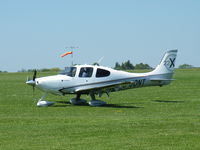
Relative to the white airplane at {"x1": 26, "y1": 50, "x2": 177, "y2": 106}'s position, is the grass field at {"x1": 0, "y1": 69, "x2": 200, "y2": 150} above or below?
below

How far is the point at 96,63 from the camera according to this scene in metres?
19.4

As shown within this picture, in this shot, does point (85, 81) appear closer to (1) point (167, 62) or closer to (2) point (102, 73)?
(2) point (102, 73)

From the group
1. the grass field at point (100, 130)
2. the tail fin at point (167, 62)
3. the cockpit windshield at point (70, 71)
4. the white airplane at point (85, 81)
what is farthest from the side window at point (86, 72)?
the tail fin at point (167, 62)

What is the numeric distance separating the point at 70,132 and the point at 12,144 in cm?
191

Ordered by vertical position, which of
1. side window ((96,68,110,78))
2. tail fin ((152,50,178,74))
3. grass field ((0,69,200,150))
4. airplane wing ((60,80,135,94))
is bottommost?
grass field ((0,69,200,150))

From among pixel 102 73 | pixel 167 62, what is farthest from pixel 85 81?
pixel 167 62

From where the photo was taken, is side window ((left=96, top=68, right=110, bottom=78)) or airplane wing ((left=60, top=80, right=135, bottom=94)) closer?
airplane wing ((left=60, top=80, right=135, bottom=94))

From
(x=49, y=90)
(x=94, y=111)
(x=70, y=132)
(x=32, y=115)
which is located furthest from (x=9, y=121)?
(x=49, y=90)

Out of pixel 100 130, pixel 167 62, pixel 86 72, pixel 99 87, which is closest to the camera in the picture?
pixel 100 130

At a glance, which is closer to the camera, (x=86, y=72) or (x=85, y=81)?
(x=85, y=81)

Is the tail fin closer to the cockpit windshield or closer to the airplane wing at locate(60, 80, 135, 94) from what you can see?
the airplane wing at locate(60, 80, 135, 94)

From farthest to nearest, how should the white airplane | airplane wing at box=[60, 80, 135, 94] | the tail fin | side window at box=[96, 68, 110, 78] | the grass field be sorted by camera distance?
the tail fin < side window at box=[96, 68, 110, 78] < the white airplane < airplane wing at box=[60, 80, 135, 94] < the grass field

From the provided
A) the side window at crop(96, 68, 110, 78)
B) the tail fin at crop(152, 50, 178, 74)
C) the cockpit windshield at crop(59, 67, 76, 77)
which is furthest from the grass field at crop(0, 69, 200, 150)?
the tail fin at crop(152, 50, 178, 74)

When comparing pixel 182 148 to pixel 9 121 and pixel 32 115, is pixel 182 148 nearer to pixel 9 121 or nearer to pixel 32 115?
pixel 9 121
